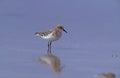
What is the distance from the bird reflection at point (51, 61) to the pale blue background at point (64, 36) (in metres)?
0.11

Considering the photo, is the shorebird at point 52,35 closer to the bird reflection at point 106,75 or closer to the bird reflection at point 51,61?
the bird reflection at point 51,61

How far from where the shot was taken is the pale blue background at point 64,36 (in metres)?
10.4

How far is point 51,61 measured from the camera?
11008 mm

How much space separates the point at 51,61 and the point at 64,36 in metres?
2.10

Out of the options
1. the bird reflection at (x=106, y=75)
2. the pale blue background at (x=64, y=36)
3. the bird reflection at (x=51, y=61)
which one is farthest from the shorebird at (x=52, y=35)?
the bird reflection at (x=106, y=75)

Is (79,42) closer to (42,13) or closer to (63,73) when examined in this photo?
(63,73)

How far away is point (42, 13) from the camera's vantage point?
1563cm

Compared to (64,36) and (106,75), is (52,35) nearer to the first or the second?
(64,36)

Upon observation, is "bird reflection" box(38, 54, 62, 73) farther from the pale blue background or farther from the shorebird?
the shorebird

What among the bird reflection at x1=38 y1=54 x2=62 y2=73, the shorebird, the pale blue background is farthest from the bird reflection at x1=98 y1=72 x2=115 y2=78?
the shorebird

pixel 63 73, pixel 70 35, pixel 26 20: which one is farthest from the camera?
pixel 26 20

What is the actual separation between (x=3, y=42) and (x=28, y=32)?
123 cm

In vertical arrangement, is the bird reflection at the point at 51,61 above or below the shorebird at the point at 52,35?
below

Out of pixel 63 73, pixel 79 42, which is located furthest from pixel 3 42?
pixel 63 73
